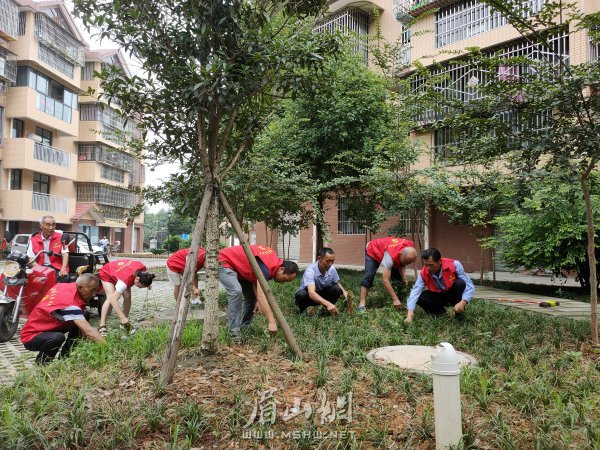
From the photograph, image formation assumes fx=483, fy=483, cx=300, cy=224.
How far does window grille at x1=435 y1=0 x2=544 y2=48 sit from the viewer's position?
16.9 m

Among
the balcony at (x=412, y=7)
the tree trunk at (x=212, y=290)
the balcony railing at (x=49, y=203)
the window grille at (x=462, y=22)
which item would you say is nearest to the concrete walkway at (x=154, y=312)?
the tree trunk at (x=212, y=290)

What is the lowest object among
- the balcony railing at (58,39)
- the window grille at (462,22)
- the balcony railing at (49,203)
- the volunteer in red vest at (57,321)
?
the volunteer in red vest at (57,321)

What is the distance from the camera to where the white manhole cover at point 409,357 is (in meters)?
4.10

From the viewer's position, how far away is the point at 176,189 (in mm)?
6496

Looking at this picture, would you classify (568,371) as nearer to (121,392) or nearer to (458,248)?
(121,392)

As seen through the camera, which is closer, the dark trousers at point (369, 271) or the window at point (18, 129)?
the dark trousers at point (369, 271)

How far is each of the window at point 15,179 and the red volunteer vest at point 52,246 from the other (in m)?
20.7

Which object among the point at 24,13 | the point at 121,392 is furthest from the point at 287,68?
the point at 24,13

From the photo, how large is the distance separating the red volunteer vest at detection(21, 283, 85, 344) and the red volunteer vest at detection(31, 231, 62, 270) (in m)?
2.77

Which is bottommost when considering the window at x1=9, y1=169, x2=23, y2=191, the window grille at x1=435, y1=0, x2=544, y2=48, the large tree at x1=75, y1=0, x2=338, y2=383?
the large tree at x1=75, y1=0, x2=338, y2=383

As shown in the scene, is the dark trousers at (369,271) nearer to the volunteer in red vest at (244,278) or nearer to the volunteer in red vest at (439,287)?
the volunteer in red vest at (439,287)

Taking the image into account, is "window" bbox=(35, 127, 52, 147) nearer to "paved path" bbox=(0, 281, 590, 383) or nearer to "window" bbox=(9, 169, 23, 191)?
"window" bbox=(9, 169, 23, 191)

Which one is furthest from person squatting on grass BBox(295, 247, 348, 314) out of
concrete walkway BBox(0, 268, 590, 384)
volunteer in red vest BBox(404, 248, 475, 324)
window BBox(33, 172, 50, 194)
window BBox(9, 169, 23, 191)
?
window BBox(33, 172, 50, 194)

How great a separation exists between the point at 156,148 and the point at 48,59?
25831mm
